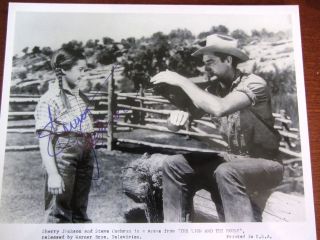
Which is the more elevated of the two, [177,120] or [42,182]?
[177,120]

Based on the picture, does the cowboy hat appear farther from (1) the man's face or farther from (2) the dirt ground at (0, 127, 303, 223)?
(2) the dirt ground at (0, 127, 303, 223)

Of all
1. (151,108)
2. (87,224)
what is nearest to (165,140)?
(151,108)

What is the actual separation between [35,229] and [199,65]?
0.39 m

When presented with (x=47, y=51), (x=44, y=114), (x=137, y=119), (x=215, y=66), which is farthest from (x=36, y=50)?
(x=215, y=66)

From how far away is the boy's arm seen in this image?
2.09ft

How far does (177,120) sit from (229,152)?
0.34 ft

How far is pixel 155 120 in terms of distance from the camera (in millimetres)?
668

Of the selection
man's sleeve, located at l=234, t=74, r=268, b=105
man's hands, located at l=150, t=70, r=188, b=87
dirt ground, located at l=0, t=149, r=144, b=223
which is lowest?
dirt ground, located at l=0, t=149, r=144, b=223

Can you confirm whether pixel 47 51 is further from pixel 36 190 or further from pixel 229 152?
pixel 229 152

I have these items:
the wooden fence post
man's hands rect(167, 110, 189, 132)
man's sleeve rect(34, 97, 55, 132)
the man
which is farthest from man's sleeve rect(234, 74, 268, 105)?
man's sleeve rect(34, 97, 55, 132)

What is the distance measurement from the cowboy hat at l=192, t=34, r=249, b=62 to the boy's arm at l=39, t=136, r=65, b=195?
303 mm

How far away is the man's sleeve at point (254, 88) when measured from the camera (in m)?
0.67

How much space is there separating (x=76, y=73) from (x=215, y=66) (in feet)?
0.81
